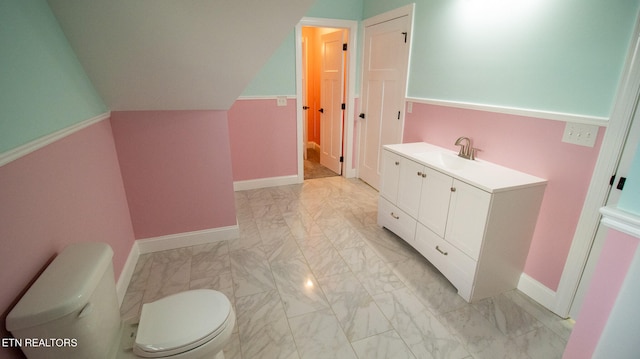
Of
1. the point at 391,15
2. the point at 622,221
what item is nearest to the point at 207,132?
the point at 391,15

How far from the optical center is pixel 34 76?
124cm

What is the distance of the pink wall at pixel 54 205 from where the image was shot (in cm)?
103

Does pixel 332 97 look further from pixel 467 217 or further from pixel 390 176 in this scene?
pixel 467 217

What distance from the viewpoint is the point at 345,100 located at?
4.01 m

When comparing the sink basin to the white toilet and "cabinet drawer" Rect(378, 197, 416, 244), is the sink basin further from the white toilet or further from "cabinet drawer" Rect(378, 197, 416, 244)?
the white toilet

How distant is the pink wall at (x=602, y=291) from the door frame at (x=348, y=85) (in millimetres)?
3169

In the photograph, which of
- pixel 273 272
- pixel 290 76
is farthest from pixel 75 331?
pixel 290 76

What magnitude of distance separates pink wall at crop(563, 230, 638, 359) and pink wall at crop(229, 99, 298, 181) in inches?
126

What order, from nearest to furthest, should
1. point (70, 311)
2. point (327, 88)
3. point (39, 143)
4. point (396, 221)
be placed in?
point (70, 311) → point (39, 143) → point (396, 221) → point (327, 88)

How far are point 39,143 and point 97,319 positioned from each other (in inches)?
29.2

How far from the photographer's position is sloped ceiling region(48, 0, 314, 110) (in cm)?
137

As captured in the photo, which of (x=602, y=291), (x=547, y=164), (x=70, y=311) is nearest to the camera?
(x=70, y=311)

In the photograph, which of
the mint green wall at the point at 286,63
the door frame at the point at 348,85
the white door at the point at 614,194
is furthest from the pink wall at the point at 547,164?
the mint green wall at the point at 286,63

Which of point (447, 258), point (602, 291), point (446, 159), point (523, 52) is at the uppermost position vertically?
point (523, 52)
